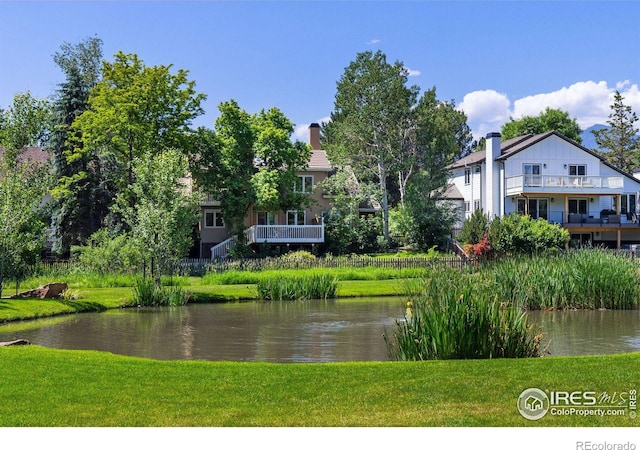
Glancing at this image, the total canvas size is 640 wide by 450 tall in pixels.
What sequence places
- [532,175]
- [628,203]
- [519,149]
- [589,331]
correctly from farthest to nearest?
[628,203]
[519,149]
[532,175]
[589,331]

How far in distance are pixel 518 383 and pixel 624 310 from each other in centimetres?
1654

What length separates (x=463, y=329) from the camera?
44.0 ft

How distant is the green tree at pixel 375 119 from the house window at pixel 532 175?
29.8ft

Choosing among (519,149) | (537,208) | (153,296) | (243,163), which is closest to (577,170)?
(537,208)

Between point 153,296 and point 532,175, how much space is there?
33.7m

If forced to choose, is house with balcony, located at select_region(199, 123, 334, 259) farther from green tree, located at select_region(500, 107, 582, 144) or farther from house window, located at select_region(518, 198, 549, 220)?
green tree, located at select_region(500, 107, 582, 144)

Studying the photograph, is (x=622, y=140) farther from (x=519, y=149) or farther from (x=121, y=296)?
(x=121, y=296)

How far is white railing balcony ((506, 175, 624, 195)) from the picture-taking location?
52.9 m

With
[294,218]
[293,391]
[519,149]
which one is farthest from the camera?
[519,149]

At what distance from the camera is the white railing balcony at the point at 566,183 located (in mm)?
52875

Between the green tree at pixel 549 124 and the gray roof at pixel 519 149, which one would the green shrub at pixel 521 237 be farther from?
the green tree at pixel 549 124

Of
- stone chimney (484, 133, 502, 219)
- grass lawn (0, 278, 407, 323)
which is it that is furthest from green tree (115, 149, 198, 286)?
stone chimney (484, 133, 502, 219)
